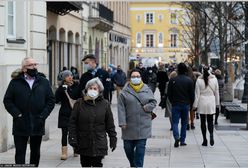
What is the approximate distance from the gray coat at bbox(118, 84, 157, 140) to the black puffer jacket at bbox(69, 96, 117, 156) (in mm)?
1425

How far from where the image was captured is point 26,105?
8695mm

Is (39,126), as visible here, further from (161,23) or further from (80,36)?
(161,23)

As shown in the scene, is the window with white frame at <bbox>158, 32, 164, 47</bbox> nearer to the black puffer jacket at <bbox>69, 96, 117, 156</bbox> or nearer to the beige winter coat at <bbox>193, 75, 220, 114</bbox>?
the beige winter coat at <bbox>193, 75, 220, 114</bbox>

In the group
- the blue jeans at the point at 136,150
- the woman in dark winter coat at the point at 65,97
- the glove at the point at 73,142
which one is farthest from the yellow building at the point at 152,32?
the glove at the point at 73,142

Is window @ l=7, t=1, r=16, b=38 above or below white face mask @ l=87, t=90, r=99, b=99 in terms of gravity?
above

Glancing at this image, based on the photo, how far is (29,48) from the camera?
1430cm

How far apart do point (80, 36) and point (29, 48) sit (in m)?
21.2

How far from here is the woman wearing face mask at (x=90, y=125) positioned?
7641 millimetres

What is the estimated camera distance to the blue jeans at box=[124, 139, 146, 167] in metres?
9.21

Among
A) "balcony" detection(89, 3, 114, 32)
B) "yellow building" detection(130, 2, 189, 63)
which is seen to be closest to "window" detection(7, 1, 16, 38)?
"balcony" detection(89, 3, 114, 32)

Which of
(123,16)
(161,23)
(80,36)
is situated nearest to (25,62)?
(80,36)

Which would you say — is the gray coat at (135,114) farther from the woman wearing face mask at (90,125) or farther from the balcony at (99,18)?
the balcony at (99,18)

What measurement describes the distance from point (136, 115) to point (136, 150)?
0.55 metres

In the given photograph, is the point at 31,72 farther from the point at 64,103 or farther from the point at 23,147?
the point at 64,103
